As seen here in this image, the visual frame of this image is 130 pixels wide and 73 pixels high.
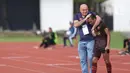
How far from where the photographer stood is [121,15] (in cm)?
5297

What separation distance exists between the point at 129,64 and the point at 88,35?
20.8ft

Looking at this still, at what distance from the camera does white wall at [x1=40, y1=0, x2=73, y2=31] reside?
51625 mm

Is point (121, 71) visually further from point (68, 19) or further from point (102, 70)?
point (68, 19)

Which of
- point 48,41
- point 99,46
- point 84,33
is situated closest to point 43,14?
point 48,41

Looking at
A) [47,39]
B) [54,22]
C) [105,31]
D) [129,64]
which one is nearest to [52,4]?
[54,22]

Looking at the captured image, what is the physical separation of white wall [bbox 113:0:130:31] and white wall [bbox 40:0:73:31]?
5104 mm

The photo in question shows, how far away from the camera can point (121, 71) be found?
1516 centimetres

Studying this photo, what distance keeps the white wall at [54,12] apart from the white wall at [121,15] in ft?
16.7

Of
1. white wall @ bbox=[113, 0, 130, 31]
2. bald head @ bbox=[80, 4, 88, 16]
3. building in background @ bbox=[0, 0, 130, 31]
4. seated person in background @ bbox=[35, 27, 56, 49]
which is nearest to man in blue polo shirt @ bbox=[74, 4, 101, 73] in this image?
bald head @ bbox=[80, 4, 88, 16]

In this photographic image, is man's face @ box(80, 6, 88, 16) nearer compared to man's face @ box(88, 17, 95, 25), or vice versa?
man's face @ box(80, 6, 88, 16)

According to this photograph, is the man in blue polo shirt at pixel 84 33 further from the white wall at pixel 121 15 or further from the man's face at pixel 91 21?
the white wall at pixel 121 15

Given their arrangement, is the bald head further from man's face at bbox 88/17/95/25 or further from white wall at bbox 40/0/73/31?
white wall at bbox 40/0/73/31

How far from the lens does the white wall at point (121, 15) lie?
52219mm

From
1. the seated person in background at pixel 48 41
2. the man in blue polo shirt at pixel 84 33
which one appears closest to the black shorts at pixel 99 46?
the man in blue polo shirt at pixel 84 33
